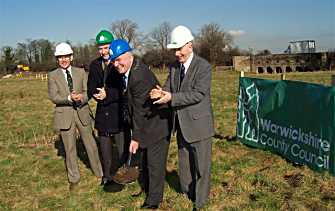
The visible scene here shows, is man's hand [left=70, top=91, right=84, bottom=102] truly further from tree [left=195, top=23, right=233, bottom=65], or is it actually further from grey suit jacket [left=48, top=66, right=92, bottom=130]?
tree [left=195, top=23, right=233, bottom=65]

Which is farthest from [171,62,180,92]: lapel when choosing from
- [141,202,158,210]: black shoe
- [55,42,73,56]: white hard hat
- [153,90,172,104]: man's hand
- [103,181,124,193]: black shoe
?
[103,181,124,193]: black shoe

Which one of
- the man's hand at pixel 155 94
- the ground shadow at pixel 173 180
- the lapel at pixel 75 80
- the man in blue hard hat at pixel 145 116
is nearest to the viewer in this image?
the man's hand at pixel 155 94

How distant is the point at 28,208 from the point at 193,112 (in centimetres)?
274

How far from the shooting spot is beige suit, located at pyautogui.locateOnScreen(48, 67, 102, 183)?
19.2 feet

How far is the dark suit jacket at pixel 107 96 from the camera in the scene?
543 centimetres

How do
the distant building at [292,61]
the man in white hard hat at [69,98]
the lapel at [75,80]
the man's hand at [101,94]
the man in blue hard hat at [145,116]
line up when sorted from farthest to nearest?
the distant building at [292,61]
the lapel at [75,80]
the man in white hard hat at [69,98]
the man's hand at [101,94]
the man in blue hard hat at [145,116]

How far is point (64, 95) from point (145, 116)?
178 centimetres

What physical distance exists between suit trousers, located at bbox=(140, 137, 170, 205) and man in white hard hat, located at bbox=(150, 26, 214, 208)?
0.27 metres

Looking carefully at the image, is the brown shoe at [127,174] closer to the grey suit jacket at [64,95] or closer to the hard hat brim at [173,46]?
the grey suit jacket at [64,95]

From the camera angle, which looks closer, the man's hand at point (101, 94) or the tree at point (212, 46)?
the man's hand at point (101, 94)

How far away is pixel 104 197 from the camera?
5609 millimetres

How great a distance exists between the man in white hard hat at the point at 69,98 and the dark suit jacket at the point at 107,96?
0.34 meters

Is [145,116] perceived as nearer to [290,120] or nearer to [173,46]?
[173,46]


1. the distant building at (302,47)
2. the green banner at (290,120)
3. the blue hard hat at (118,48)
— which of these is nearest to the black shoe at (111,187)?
the blue hard hat at (118,48)
